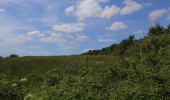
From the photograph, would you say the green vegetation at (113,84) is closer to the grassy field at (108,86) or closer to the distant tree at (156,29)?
the grassy field at (108,86)

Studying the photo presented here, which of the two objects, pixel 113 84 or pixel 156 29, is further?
pixel 156 29

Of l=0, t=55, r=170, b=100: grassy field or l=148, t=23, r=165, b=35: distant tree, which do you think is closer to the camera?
l=0, t=55, r=170, b=100: grassy field

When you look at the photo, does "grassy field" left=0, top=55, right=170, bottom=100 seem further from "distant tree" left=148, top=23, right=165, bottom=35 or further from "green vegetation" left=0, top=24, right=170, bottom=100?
"distant tree" left=148, top=23, right=165, bottom=35

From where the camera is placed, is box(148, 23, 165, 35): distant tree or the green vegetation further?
box(148, 23, 165, 35): distant tree

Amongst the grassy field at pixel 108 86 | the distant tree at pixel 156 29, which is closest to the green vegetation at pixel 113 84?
the grassy field at pixel 108 86

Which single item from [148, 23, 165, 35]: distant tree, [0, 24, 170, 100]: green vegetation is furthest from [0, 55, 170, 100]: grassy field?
[148, 23, 165, 35]: distant tree

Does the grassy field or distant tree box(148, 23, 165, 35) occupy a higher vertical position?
distant tree box(148, 23, 165, 35)

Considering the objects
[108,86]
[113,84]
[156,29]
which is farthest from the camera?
[156,29]

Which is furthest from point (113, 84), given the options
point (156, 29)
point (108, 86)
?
point (156, 29)

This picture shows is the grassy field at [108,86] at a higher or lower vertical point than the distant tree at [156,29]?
lower

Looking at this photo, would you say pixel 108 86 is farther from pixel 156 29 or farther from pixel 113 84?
pixel 156 29

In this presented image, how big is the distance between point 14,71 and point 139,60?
18410mm

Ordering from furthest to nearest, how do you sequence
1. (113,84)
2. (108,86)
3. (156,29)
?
1. (156,29)
2. (113,84)
3. (108,86)

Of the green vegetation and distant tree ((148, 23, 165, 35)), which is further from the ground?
distant tree ((148, 23, 165, 35))
